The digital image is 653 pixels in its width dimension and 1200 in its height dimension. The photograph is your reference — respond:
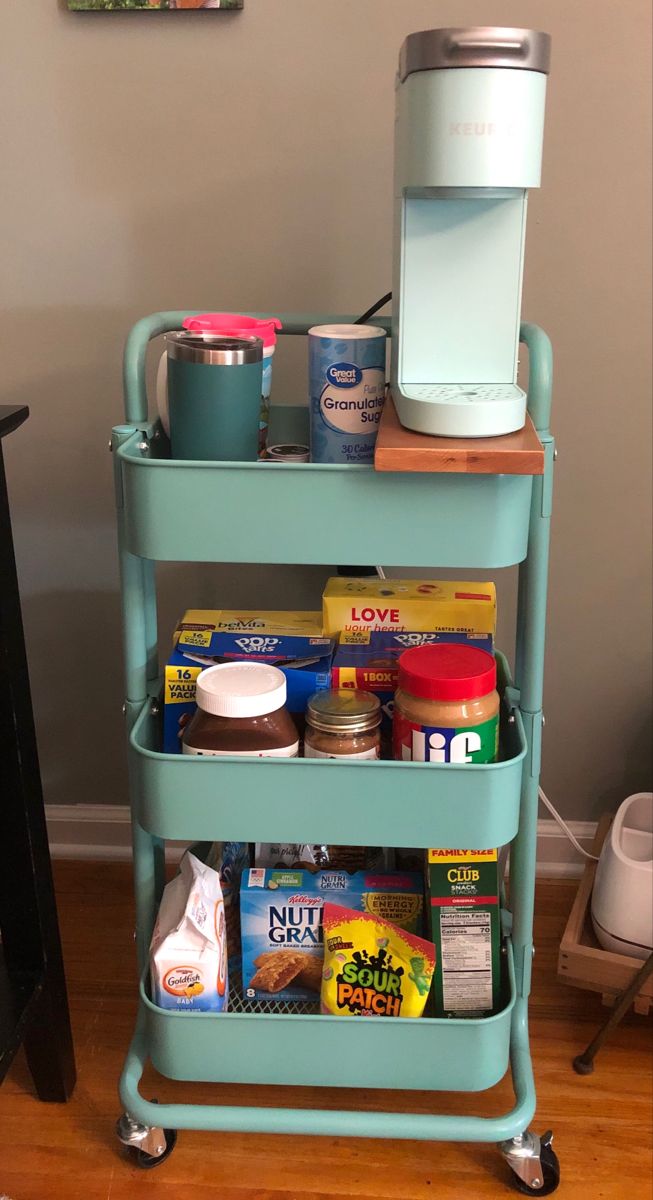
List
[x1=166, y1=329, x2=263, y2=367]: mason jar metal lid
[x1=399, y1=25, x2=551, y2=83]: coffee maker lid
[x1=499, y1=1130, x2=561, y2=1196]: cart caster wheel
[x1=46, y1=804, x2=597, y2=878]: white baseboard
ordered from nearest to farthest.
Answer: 1. [x1=399, y1=25, x2=551, y2=83]: coffee maker lid
2. [x1=166, y1=329, x2=263, y2=367]: mason jar metal lid
3. [x1=499, y1=1130, x2=561, y2=1196]: cart caster wheel
4. [x1=46, y1=804, x2=597, y2=878]: white baseboard

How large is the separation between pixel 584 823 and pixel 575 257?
86 cm

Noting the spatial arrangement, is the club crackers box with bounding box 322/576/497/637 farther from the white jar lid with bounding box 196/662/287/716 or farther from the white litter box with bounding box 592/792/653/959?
the white litter box with bounding box 592/792/653/959

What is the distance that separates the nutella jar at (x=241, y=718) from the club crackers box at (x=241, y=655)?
0.03 meters

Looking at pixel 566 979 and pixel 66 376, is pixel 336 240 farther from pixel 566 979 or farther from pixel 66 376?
pixel 566 979

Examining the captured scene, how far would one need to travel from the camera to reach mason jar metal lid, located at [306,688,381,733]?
1.10 metres

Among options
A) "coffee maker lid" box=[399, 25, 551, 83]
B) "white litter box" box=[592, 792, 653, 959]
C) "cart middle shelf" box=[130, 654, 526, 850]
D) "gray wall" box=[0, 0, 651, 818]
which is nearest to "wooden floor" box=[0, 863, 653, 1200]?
"white litter box" box=[592, 792, 653, 959]

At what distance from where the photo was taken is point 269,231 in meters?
1.45

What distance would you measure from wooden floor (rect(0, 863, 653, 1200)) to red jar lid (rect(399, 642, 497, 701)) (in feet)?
1.94

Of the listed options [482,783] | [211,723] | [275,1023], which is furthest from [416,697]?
[275,1023]

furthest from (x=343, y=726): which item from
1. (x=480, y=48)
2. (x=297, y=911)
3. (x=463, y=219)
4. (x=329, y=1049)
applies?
(x=480, y=48)

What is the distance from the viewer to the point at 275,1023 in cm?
118

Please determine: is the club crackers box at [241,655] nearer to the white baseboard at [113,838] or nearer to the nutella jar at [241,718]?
the nutella jar at [241,718]

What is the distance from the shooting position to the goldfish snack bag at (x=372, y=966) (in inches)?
46.2

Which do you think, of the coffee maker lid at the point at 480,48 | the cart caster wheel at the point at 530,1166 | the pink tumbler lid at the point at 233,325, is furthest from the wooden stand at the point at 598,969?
the coffee maker lid at the point at 480,48
